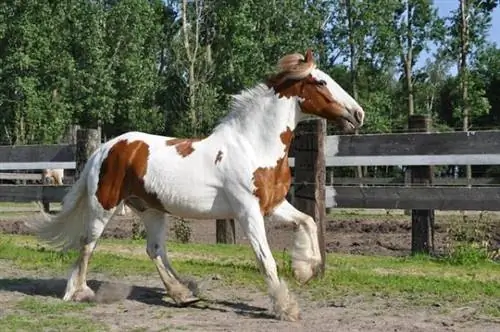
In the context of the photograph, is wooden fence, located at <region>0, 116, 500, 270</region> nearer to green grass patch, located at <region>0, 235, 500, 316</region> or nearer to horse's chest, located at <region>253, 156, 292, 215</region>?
green grass patch, located at <region>0, 235, 500, 316</region>

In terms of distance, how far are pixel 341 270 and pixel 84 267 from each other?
2885mm

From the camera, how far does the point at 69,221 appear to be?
725cm

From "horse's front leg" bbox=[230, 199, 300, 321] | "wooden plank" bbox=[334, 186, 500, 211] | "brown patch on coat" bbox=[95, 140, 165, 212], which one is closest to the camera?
"horse's front leg" bbox=[230, 199, 300, 321]

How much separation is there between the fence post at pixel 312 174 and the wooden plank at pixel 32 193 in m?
4.72

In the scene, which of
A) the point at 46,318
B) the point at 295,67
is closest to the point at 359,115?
the point at 295,67

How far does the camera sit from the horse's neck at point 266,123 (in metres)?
6.16

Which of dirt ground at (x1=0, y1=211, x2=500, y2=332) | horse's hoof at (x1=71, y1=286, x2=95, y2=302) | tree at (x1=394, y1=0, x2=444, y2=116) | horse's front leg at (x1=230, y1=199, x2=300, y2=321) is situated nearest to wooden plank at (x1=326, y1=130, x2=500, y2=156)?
dirt ground at (x1=0, y1=211, x2=500, y2=332)

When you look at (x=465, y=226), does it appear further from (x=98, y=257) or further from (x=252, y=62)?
(x=252, y=62)

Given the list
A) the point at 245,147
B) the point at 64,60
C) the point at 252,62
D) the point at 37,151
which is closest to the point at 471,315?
the point at 245,147

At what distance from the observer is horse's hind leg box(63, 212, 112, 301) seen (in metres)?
6.71

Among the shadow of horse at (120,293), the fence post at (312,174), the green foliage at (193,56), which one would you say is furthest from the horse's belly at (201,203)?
the green foliage at (193,56)

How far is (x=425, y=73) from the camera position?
46031 mm

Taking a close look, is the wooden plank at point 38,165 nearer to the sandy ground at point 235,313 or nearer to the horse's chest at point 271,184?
the sandy ground at point 235,313

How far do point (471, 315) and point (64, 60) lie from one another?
3569 centimetres
